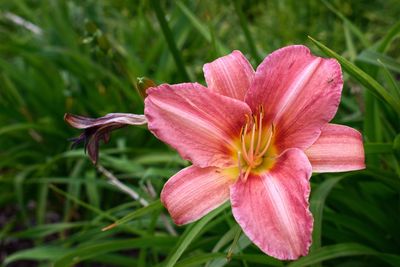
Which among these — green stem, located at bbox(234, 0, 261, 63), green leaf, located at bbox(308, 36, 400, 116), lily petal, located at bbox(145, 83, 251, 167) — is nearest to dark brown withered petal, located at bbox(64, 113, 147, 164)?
lily petal, located at bbox(145, 83, 251, 167)

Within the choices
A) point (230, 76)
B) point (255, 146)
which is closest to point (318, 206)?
point (255, 146)

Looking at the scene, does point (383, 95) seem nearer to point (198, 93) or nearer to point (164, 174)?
point (198, 93)

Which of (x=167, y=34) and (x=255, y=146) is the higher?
(x=167, y=34)

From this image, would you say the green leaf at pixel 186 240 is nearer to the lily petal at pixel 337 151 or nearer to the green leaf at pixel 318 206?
the green leaf at pixel 318 206

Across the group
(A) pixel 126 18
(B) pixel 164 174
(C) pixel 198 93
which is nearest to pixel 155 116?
(C) pixel 198 93

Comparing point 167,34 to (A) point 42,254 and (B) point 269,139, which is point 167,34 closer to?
(B) point 269,139

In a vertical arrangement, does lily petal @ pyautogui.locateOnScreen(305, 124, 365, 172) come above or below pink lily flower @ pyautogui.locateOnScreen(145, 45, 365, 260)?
below

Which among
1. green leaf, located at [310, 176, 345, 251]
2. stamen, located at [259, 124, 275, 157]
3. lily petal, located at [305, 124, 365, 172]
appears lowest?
green leaf, located at [310, 176, 345, 251]

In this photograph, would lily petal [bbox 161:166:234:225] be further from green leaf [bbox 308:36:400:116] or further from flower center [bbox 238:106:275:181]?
green leaf [bbox 308:36:400:116]
